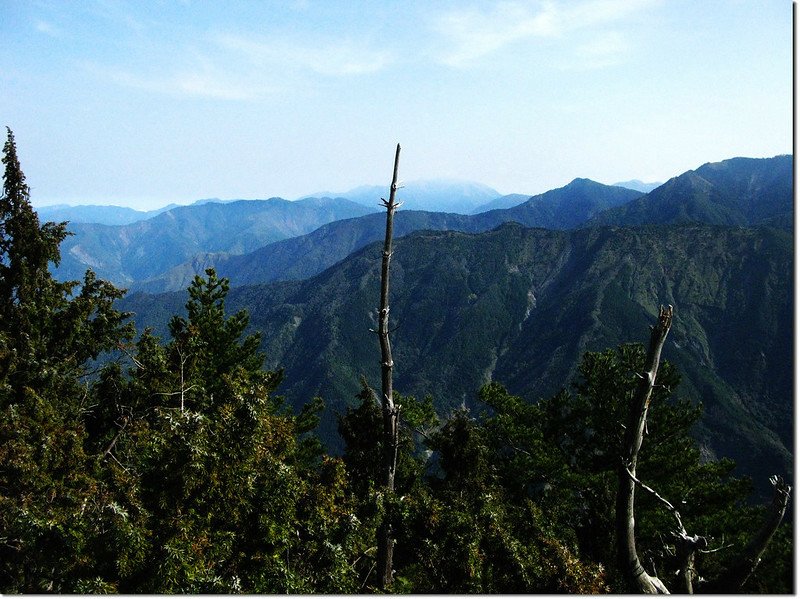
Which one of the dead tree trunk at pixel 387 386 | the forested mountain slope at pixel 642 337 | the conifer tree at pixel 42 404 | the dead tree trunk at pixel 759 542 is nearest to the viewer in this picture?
the dead tree trunk at pixel 759 542

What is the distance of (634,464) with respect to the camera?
251 inches

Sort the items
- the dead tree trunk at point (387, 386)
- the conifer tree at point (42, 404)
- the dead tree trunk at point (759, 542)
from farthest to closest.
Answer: the dead tree trunk at point (387, 386), the conifer tree at point (42, 404), the dead tree trunk at point (759, 542)

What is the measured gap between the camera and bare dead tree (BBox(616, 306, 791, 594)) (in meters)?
5.85

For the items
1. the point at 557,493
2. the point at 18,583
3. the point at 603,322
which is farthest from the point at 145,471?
the point at 603,322

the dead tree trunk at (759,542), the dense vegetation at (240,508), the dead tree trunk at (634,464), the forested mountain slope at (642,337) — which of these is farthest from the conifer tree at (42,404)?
the forested mountain slope at (642,337)

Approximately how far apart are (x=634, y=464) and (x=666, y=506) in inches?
26.2

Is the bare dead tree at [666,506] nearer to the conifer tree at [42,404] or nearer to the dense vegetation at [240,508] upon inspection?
the dense vegetation at [240,508]

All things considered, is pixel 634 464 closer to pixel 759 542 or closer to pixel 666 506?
pixel 666 506

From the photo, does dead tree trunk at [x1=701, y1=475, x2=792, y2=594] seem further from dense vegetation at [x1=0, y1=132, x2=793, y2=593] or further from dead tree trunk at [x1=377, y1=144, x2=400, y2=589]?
dead tree trunk at [x1=377, y1=144, x2=400, y2=589]

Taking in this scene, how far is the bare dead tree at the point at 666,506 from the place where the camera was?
19.2 feet

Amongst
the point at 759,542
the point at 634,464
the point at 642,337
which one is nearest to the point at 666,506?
the point at 634,464

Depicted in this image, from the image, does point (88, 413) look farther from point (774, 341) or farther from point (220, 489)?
point (774, 341)

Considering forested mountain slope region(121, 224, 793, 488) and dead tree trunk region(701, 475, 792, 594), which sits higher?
dead tree trunk region(701, 475, 792, 594)

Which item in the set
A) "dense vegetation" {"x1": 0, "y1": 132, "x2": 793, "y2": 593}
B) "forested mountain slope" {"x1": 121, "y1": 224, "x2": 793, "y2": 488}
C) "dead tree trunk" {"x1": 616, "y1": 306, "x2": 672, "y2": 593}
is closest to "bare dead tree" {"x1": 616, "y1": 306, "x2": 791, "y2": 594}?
"dead tree trunk" {"x1": 616, "y1": 306, "x2": 672, "y2": 593}
